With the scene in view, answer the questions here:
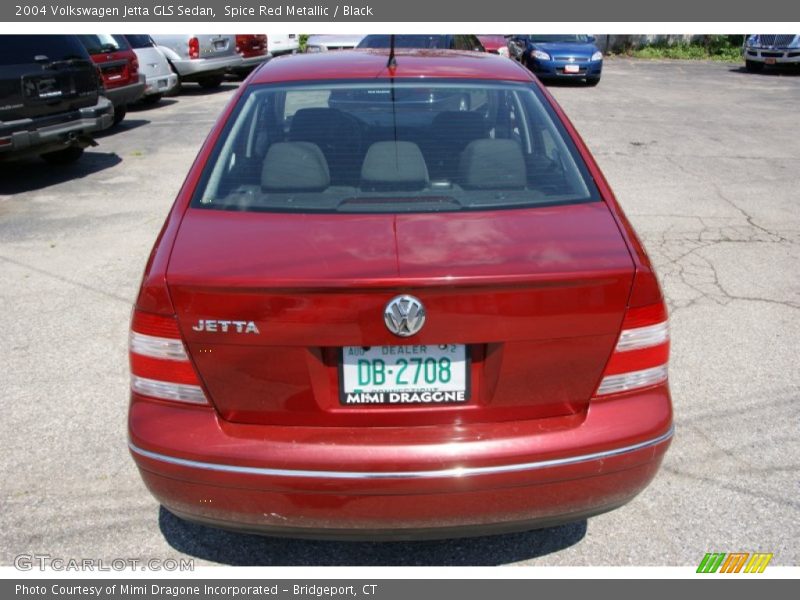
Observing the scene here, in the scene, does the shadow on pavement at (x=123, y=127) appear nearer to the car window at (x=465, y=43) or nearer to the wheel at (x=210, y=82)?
the wheel at (x=210, y=82)

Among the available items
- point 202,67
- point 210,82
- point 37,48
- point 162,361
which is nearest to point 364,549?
point 162,361

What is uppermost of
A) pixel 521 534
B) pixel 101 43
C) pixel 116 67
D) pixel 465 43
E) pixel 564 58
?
pixel 101 43

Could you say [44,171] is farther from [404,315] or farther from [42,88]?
[404,315]

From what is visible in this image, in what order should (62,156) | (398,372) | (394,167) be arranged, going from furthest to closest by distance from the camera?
(62,156) → (394,167) → (398,372)

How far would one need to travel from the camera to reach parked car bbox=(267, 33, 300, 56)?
20.0 m

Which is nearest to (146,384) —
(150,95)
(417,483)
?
(417,483)

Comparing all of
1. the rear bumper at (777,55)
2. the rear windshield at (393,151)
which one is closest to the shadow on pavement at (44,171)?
the rear windshield at (393,151)

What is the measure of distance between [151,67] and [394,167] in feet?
40.6

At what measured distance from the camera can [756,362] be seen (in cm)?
429

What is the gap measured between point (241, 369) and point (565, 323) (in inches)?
37.9

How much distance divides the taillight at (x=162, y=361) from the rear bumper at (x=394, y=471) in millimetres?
50

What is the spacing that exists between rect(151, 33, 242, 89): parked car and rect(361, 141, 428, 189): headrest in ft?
46.3

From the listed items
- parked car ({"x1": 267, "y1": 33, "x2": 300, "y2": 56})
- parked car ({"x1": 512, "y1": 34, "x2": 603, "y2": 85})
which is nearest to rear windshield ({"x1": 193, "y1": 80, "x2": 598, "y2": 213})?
parked car ({"x1": 512, "y1": 34, "x2": 603, "y2": 85})

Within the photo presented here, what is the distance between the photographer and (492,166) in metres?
2.93
